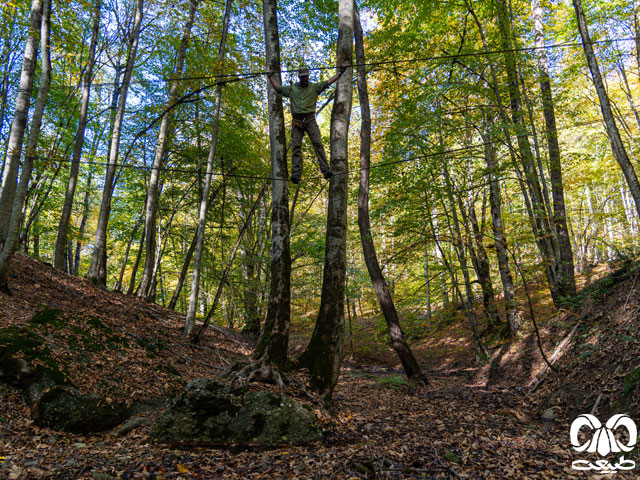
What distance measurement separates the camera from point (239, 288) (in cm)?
1348

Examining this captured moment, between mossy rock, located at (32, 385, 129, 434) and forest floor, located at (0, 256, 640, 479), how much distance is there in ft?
0.38

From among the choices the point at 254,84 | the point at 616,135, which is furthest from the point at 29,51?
the point at 616,135

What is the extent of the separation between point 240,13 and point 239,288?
31.6 ft

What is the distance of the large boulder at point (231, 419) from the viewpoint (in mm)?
3537

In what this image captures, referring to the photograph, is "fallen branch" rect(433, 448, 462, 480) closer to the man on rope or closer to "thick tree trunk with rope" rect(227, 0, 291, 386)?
"thick tree trunk with rope" rect(227, 0, 291, 386)

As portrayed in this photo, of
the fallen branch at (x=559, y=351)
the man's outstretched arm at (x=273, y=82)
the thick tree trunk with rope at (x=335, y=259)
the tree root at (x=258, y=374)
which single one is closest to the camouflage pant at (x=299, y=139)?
the thick tree trunk with rope at (x=335, y=259)

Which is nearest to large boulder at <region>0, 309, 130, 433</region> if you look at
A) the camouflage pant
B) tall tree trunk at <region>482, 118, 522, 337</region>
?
the camouflage pant

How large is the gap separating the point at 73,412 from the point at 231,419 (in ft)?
6.24

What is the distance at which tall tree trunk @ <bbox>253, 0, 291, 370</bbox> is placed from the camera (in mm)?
4547

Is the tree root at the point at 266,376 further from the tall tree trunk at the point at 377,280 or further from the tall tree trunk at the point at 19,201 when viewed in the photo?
the tall tree trunk at the point at 19,201

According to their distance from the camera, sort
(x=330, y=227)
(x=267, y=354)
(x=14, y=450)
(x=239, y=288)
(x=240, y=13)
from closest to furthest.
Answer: (x=14, y=450)
(x=267, y=354)
(x=330, y=227)
(x=240, y=13)
(x=239, y=288)

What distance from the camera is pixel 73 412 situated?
3877mm

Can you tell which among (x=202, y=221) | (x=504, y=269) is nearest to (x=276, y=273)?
(x=202, y=221)

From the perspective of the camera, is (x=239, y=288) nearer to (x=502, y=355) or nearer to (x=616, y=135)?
(x=502, y=355)
